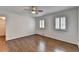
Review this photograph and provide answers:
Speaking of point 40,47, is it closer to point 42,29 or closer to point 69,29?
point 69,29

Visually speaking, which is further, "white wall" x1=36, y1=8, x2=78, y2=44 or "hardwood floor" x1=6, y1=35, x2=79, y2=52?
"white wall" x1=36, y1=8, x2=78, y2=44

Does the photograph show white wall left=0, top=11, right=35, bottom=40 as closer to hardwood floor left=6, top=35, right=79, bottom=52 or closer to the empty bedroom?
the empty bedroom

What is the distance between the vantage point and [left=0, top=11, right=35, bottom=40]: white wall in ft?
13.0

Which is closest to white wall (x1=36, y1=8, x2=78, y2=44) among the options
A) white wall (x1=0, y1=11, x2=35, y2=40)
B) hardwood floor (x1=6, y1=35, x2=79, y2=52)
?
hardwood floor (x1=6, y1=35, x2=79, y2=52)

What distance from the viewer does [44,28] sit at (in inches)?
187

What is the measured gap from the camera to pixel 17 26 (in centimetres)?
456

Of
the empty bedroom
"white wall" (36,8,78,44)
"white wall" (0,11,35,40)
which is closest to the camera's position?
the empty bedroom

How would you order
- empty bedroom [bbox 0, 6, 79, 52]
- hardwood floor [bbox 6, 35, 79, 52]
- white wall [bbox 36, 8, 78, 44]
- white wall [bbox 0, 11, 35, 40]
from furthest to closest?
white wall [bbox 0, 11, 35, 40], white wall [bbox 36, 8, 78, 44], empty bedroom [bbox 0, 6, 79, 52], hardwood floor [bbox 6, 35, 79, 52]

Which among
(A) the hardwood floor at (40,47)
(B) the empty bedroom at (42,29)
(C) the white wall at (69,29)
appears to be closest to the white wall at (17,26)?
(B) the empty bedroom at (42,29)

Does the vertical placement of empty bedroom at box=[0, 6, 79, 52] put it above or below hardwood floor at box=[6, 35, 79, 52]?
above

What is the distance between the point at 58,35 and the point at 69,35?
67 cm

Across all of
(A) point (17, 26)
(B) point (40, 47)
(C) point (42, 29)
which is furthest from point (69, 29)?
(A) point (17, 26)

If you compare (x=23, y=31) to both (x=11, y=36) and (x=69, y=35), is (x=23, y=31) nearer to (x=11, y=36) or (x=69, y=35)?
(x=11, y=36)

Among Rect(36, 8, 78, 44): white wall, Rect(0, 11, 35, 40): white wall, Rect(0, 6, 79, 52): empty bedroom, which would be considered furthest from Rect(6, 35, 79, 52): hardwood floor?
Rect(0, 11, 35, 40): white wall
